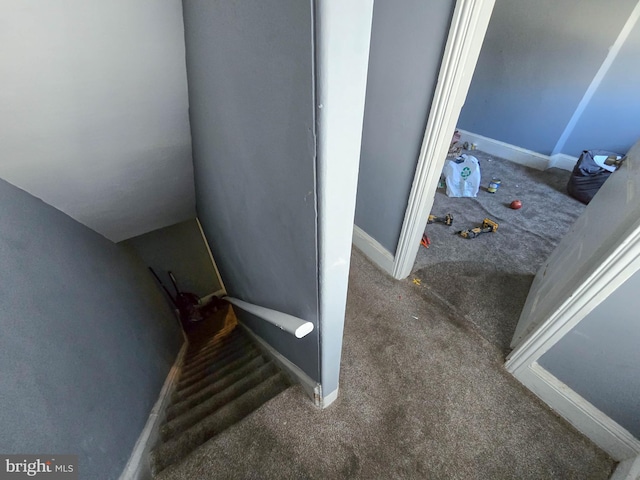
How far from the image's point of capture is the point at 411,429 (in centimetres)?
131

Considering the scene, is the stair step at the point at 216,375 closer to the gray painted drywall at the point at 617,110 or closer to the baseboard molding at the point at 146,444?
the baseboard molding at the point at 146,444

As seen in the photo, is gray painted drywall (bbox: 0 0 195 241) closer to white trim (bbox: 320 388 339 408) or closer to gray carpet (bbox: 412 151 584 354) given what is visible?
white trim (bbox: 320 388 339 408)

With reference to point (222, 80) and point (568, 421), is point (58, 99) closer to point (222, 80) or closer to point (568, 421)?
point (222, 80)

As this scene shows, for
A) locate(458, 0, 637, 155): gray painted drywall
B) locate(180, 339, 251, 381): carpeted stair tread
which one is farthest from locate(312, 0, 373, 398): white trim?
locate(458, 0, 637, 155): gray painted drywall

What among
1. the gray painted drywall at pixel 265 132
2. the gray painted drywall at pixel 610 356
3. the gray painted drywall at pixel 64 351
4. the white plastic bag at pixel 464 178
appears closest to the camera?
the gray painted drywall at pixel 265 132

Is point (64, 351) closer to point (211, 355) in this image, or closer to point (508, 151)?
point (211, 355)

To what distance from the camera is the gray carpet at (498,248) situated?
1.83 meters

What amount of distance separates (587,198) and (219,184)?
338cm

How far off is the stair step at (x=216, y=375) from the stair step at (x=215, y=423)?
1.42 ft

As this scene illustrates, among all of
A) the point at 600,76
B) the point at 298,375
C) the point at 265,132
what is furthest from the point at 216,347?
the point at 600,76

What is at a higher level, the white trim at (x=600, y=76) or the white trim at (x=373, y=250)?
the white trim at (x=600, y=76)

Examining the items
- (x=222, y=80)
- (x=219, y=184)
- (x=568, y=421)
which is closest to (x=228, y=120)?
(x=222, y=80)

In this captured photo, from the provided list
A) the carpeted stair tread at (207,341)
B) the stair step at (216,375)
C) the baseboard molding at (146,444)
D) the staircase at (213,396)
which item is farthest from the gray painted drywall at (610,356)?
the carpeted stair tread at (207,341)

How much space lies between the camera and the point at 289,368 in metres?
1.48
